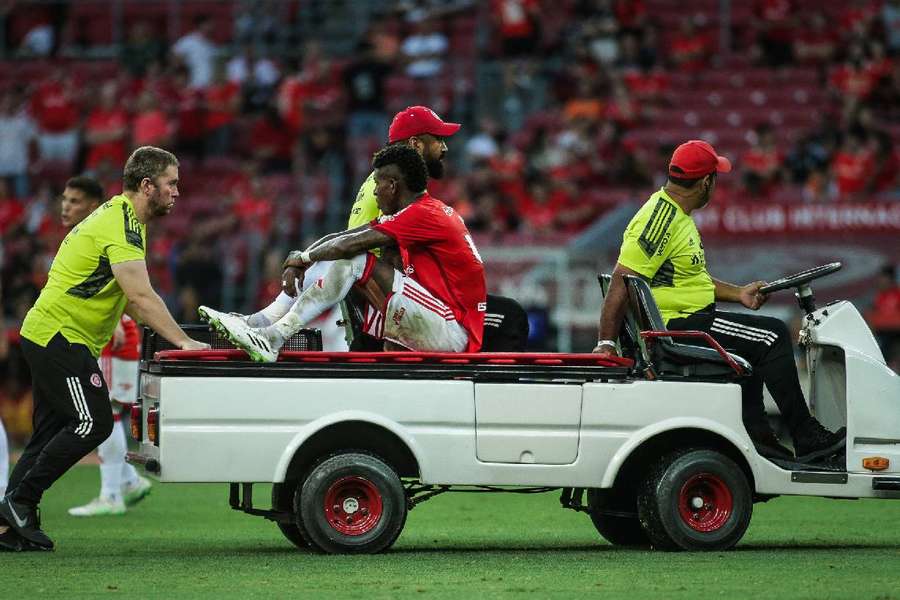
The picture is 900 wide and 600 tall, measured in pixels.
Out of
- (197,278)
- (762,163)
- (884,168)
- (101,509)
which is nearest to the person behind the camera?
(101,509)

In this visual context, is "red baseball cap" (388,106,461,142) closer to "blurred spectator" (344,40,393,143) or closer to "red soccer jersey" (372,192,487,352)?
"red soccer jersey" (372,192,487,352)

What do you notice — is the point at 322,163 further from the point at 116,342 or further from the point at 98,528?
the point at 98,528

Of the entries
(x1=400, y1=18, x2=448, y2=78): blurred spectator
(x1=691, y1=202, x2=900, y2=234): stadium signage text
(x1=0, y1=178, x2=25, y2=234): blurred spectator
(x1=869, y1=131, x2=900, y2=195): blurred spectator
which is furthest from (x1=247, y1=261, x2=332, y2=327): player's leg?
(x1=400, y1=18, x2=448, y2=78): blurred spectator

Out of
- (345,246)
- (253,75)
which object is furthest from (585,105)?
(345,246)

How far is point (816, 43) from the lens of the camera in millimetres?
22641

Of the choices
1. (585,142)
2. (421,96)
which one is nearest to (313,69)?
(421,96)

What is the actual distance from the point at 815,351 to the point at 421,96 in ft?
47.3

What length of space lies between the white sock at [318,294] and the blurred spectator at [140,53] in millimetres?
17056

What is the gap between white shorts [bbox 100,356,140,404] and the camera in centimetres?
1203

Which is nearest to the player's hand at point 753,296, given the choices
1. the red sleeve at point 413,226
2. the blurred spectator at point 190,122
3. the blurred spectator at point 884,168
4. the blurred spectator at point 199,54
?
the red sleeve at point 413,226

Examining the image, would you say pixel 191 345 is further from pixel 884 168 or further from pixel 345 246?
pixel 884 168

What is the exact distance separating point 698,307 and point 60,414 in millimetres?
3474

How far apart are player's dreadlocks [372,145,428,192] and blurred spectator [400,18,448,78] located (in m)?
14.6

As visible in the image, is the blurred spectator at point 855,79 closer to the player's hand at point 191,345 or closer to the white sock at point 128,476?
the white sock at point 128,476
